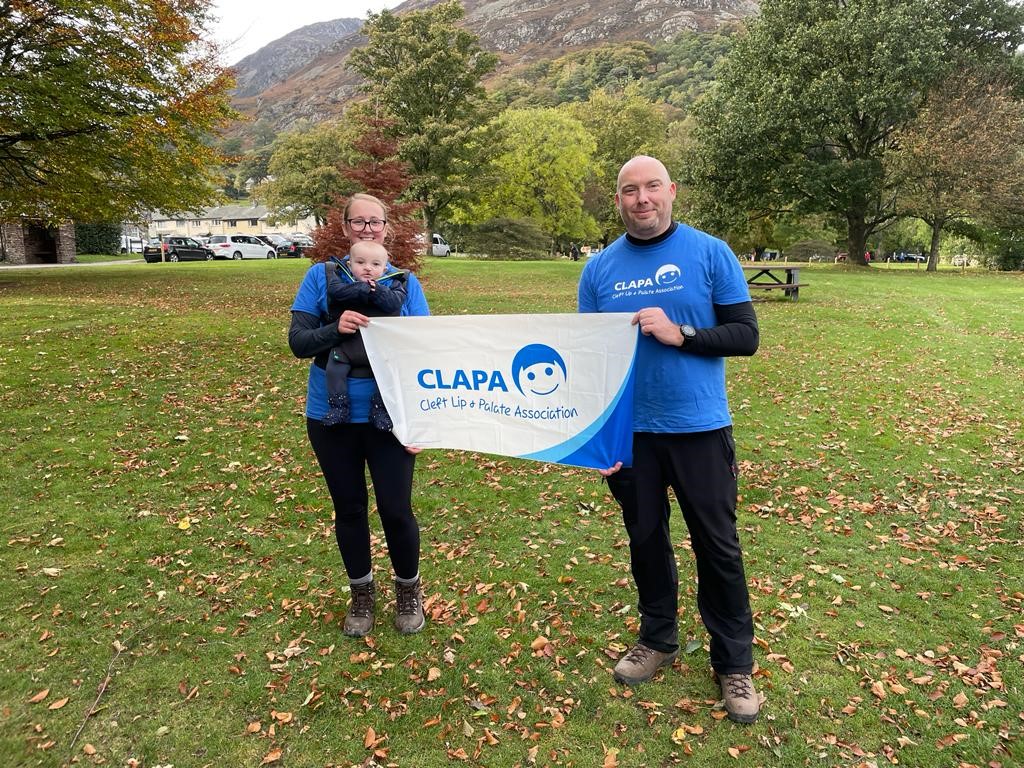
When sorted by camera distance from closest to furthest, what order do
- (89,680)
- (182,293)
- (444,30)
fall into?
(89,680), (182,293), (444,30)

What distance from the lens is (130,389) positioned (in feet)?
30.8

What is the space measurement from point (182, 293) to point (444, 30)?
84.7 feet

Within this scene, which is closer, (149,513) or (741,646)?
(741,646)

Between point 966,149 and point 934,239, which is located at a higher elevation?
point 966,149

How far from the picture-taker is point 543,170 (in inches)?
1870

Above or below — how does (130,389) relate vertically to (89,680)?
above

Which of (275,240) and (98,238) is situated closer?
(98,238)

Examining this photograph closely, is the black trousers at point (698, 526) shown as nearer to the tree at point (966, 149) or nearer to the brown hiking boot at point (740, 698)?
the brown hiking boot at point (740, 698)

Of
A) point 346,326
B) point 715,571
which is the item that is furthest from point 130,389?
point 715,571

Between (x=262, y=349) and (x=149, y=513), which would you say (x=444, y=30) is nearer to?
(x=262, y=349)

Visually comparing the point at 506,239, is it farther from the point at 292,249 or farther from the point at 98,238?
the point at 98,238

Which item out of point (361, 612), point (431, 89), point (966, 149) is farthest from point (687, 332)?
point (431, 89)

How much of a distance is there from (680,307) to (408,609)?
2.57m

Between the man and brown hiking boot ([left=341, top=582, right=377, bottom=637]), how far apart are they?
5.83ft
